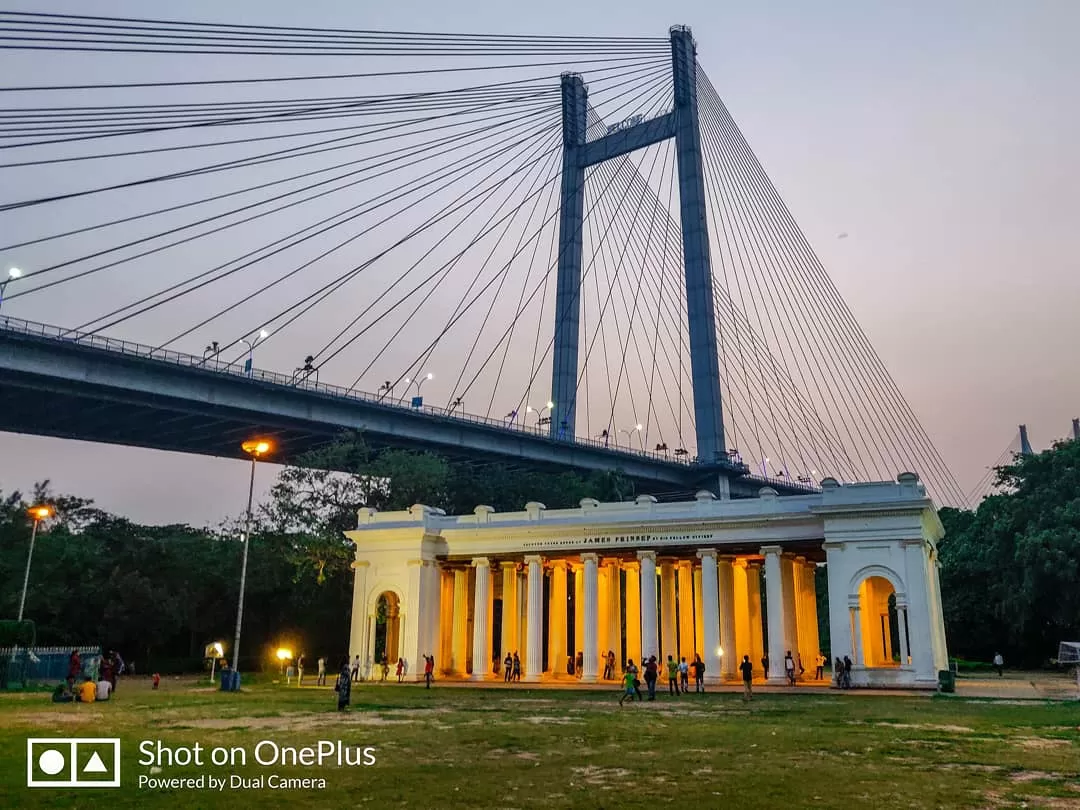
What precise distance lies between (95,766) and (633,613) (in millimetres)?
38248

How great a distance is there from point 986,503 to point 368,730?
210ft

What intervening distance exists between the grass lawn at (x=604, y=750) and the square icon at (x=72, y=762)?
0.96 ft

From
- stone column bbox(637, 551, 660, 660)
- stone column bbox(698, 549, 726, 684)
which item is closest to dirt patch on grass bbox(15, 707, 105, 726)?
stone column bbox(637, 551, 660, 660)

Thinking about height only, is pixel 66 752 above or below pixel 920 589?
below

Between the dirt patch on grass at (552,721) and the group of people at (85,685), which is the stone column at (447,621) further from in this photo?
the dirt patch on grass at (552,721)

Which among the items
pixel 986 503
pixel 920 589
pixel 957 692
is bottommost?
pixel 957 692

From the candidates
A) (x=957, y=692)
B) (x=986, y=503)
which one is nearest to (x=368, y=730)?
(x=957, y=692)

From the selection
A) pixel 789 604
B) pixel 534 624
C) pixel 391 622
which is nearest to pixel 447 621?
pixel 391 622

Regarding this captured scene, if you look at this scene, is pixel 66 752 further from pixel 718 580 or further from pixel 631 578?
pixel 631 578

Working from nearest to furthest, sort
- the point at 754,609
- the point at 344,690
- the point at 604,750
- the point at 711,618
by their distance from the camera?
1. the point at 604,750
2. the point at 344,690
3. the point at 711,618
4. the point at 754,609

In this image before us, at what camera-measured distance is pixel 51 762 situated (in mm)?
14906

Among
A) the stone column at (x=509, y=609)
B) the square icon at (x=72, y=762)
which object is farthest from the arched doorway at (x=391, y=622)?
the square icon at (x=72, y=762)

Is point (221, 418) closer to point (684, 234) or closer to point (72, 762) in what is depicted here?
point (684, 234)

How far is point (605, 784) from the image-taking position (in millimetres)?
13383
